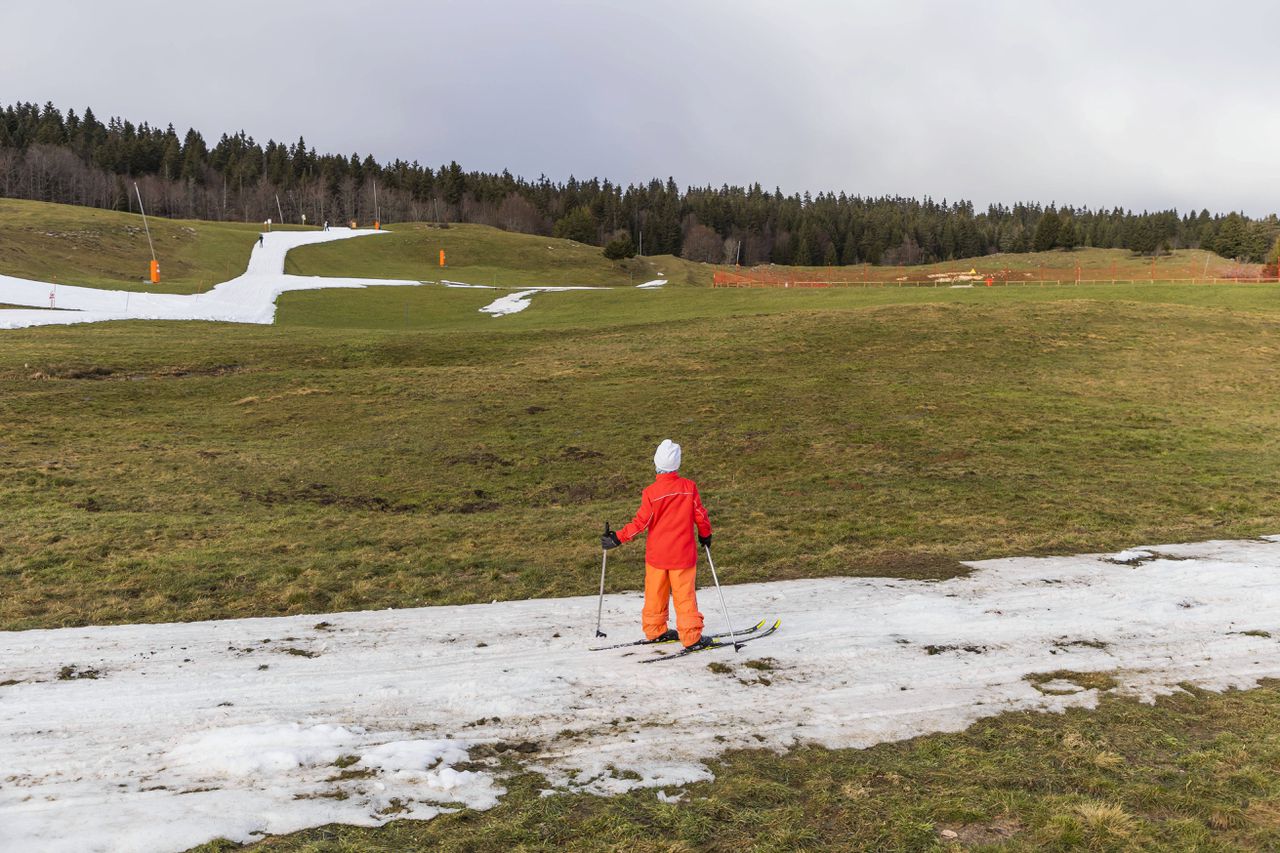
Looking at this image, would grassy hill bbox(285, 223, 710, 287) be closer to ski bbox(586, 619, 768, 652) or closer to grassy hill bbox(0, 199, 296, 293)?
grassy hill bbox(0, 199, 296, 293)

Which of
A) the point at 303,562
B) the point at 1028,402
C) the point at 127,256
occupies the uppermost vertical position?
the point at 127,256

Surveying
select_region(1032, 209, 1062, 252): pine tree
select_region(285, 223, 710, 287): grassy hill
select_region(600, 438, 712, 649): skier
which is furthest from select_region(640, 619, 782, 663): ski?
select_region(1032, 209, 1062, 252): pine tree

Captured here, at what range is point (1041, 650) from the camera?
29.1 ft

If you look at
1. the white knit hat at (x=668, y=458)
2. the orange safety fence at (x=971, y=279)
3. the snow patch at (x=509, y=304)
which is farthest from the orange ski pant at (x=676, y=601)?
the orange safety fence at (x=971, y=279)

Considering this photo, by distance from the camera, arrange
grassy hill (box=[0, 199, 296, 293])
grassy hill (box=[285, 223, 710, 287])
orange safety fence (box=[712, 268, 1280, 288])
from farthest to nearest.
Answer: grassy hill (box=[285, 223, 710, 287]) < orange safety fence (box=[712, 268, 1280, 288]) < grassy hill (box=[0, 199, 296, 293])

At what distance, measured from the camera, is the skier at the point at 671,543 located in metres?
8.76

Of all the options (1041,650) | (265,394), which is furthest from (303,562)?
(265,394)

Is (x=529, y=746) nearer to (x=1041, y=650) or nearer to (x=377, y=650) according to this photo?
(x=377, y=650)

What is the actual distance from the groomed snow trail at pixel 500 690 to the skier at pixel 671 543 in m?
0.38

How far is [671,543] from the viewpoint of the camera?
28.7 ft

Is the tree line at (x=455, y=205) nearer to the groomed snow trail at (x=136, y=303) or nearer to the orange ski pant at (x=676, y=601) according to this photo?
the groomed snow trail at (x=136, y=303)

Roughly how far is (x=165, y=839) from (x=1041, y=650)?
8.31 m

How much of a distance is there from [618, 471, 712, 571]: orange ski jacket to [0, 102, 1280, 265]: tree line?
13786 cm

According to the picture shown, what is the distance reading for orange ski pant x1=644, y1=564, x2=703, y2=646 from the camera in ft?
28.7
